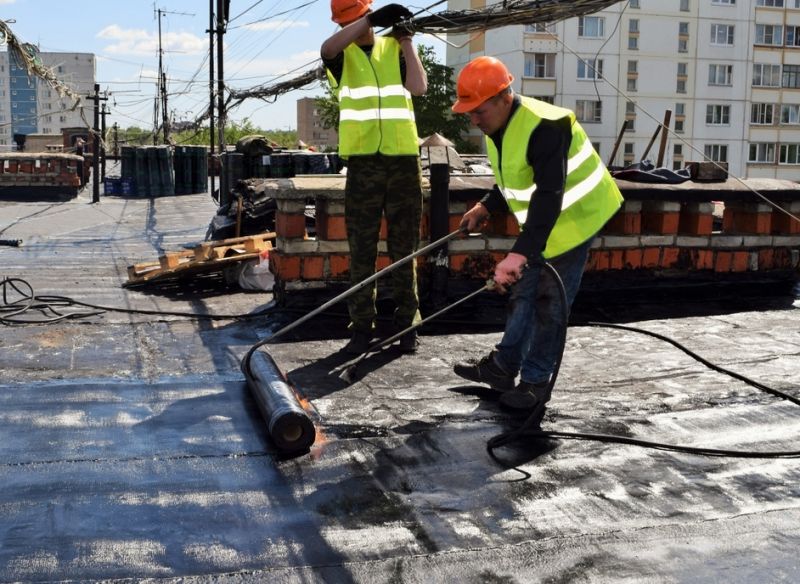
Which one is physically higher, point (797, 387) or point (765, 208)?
point (765, 208)

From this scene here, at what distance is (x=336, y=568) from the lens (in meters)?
3.04

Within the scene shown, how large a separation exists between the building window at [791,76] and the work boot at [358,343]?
7005cm

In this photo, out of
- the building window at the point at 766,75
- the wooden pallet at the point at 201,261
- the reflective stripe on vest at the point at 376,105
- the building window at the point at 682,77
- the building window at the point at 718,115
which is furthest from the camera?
the building window at the point at 766,75

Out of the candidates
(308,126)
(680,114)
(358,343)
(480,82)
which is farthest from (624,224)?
(308,126)

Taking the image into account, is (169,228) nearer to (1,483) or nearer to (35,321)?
(35,321)

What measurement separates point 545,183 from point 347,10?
7.25ft

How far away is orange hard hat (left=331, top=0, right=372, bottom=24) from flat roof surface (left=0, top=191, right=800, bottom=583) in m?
2.16

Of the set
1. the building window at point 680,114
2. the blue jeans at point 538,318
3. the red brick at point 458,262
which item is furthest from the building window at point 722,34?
the blue jeans at point 538,318

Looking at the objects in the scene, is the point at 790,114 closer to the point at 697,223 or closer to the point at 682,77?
the point at 682,77

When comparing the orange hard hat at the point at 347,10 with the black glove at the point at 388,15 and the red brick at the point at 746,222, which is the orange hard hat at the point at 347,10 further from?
the red brick at the point at 746,222

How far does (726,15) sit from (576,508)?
68501 millimetres

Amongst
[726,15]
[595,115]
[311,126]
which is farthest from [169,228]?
[311,126]

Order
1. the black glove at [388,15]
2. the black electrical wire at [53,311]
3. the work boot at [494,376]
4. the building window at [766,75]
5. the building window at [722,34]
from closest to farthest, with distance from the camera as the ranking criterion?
the work boot at [494,376] < the black glove at [388,15] < the black electrical wire at [53,311] < the building window at [722,34] < the building window at [766,75]

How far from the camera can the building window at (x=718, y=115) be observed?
66.0 meters
